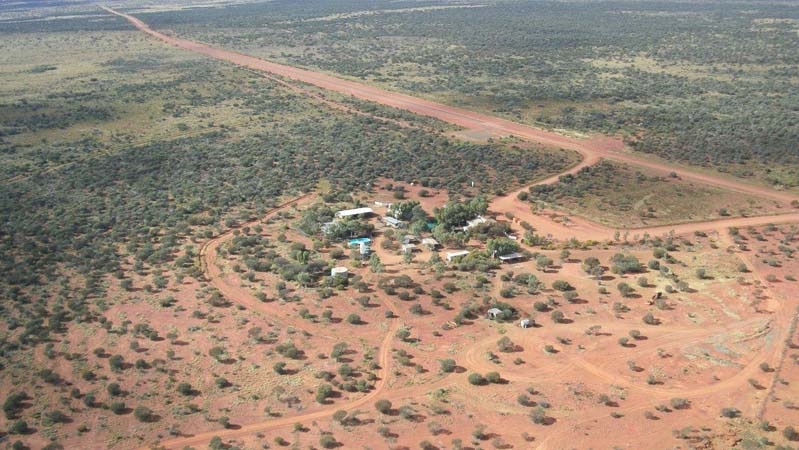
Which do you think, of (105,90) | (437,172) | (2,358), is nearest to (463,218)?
(437,172)

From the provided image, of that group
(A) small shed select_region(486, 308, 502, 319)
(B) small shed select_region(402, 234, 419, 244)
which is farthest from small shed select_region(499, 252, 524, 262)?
(A) small shed select_region(486, 308, 502, 319)

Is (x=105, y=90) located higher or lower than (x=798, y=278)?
higher

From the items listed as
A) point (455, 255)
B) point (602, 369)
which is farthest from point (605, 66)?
point (602, 369)

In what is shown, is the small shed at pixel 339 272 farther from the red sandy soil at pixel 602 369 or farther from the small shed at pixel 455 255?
the small shed at pixel 455 255

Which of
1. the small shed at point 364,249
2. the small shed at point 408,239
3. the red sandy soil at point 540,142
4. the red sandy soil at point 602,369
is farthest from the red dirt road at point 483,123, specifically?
the small shed at point 364,249

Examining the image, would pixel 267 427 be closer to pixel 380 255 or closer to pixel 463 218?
pixel 380 255

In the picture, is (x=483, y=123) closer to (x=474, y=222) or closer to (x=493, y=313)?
(x=474, y=222)
